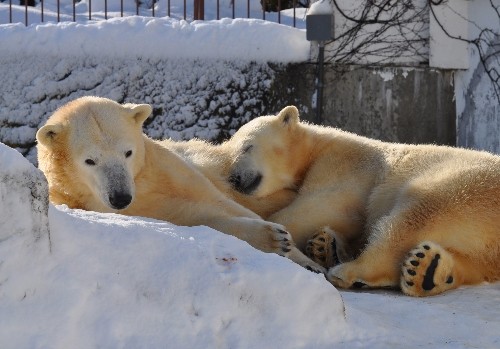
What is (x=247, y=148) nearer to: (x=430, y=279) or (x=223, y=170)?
(x=223, y=170)

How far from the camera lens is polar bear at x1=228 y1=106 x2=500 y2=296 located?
3.83 meters

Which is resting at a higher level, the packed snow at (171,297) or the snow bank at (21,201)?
the snow bank at (21,201)

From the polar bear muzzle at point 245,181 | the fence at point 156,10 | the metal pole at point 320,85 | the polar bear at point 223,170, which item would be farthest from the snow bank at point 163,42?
the polar bear muzzle at point 245,181

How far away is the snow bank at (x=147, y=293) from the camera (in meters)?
2.21

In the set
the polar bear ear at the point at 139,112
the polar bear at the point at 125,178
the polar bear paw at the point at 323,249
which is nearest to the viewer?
the polar bear at the point at 125,178

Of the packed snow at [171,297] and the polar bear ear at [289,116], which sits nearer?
the packed snow at [171,297]

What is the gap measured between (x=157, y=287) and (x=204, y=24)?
19.2ft

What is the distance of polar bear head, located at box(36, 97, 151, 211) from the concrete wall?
3.89m

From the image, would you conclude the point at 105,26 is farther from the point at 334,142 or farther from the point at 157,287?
the point at 157,287

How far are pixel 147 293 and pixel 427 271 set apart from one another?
1.62 meters

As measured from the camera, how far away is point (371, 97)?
7.92 m

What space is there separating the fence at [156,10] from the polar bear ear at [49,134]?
4.77 metres

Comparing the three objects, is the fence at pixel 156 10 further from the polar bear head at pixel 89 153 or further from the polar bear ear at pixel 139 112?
the polar bear head at pixel 89 153

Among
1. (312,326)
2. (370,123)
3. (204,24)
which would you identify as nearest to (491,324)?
(312,326)
